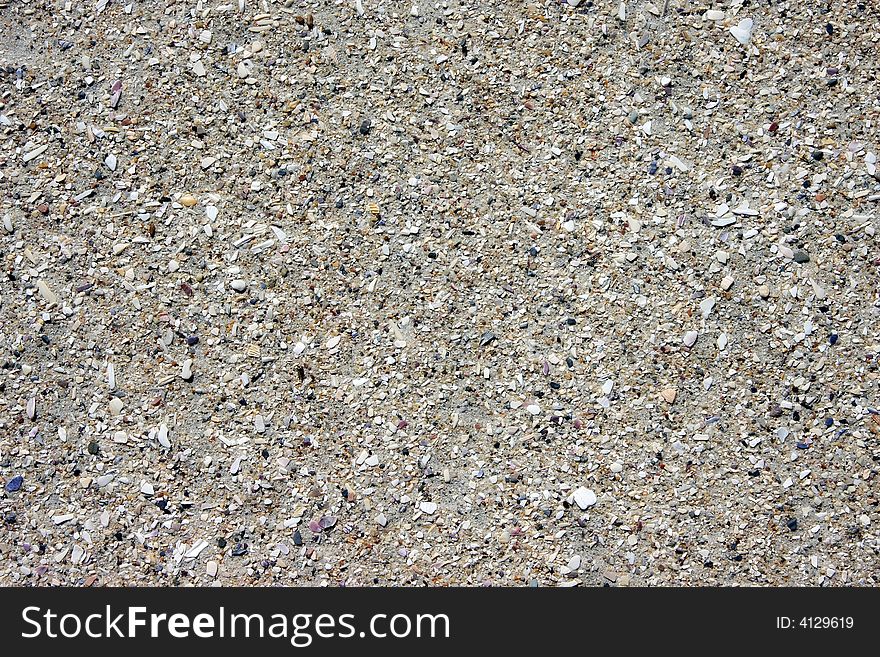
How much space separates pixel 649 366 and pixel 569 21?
1000 millimetres

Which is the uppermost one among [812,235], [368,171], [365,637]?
[368,171]

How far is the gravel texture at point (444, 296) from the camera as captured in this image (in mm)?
1859

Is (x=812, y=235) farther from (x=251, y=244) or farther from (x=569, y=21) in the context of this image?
(x=251, y=244)

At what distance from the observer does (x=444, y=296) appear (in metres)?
1.90

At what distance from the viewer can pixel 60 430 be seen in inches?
74.9

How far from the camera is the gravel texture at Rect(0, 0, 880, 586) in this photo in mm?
1859

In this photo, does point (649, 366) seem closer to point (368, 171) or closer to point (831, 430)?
point (831, 430)

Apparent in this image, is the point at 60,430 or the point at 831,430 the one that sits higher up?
the point at 60,430

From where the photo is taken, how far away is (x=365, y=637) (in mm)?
1847

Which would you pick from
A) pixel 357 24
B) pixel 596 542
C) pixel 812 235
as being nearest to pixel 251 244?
pixel 357 24

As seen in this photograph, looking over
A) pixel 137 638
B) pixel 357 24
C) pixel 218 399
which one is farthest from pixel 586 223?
pixel 137 638

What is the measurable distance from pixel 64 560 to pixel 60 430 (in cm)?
35

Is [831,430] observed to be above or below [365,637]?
above

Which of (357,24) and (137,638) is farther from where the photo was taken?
(357,24)
